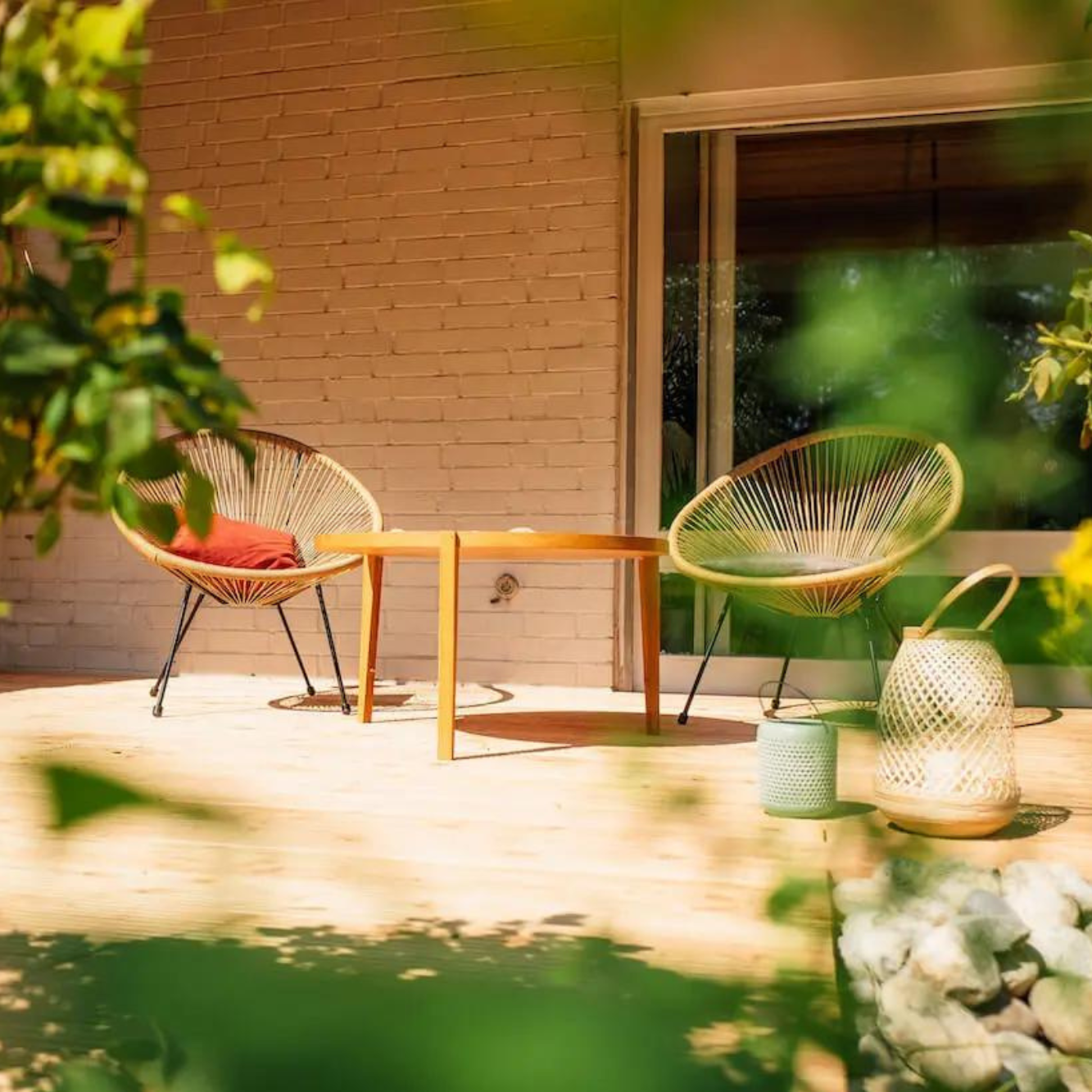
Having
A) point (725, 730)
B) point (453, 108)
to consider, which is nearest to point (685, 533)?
point (725, 730)

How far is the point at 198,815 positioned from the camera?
25cm

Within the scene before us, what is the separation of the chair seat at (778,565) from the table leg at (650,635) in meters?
0.13

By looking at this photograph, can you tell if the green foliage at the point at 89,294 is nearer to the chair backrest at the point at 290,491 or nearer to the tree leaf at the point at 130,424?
the tree leaf at the point at 130,424

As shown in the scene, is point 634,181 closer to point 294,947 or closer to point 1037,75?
point 294,947

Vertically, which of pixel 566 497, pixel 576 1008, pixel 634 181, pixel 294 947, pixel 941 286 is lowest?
pixel 294 947

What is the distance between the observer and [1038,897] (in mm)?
1067

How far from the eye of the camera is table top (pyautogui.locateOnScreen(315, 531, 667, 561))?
256cm

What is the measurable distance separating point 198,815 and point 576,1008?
22 cm

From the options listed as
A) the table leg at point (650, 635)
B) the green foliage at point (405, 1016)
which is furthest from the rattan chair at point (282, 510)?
the green foliage at point (405, 1016)

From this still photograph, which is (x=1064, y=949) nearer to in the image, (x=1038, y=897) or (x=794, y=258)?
(x=1038, y=897)

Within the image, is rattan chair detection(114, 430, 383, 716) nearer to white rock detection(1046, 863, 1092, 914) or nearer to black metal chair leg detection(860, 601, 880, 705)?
black metal chair leg detection(860, 601, 880, 705)

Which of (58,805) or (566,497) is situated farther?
(566,497)

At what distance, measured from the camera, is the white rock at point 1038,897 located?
104cm

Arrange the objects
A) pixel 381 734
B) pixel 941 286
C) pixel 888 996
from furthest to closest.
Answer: pixel 381 734
pixel 888 996
pixel 941 286
